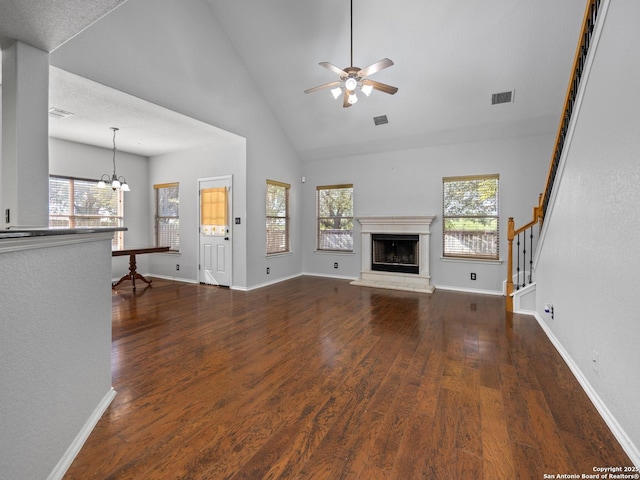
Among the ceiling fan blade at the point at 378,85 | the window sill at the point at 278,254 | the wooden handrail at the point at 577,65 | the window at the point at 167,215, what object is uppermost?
the ceiling fan blade at the point at 378,85

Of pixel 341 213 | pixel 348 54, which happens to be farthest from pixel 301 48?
pixel 341 213

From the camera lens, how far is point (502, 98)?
4.60 m

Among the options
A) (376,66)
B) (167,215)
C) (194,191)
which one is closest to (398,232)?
(376,66)

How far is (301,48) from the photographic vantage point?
4.66 metres

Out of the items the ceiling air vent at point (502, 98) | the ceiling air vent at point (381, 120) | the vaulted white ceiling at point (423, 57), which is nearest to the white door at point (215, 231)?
the vaulted white ceiling at point (423, 57)

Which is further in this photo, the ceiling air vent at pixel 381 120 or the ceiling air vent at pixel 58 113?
the ceiling air vent at pixel 381 120

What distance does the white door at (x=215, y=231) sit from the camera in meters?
5.66

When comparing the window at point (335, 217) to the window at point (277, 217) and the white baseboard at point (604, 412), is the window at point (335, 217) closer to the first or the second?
the window at point (277, 217)

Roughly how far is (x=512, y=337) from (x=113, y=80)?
5.32 metres

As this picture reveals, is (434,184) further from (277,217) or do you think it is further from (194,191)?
(194,191)

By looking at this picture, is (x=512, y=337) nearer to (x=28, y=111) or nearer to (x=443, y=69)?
(x=443, y=69)

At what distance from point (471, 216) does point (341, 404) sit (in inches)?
184

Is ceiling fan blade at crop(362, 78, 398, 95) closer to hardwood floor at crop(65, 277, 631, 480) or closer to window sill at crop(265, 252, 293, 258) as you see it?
hardwood floor at crop(65, 277, 631, 480)

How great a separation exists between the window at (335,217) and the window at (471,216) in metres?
2.01
